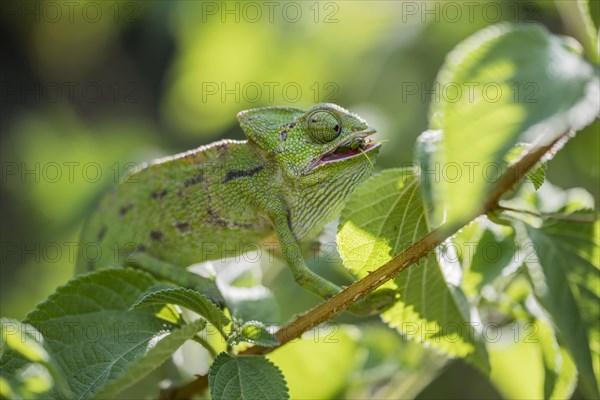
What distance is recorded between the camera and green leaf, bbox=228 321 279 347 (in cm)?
149

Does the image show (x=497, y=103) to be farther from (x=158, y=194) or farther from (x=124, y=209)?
(x=124, y=209)

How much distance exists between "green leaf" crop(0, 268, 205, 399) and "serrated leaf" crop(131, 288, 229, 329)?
5 centimetres

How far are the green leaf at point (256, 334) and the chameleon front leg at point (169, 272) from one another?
0.45m

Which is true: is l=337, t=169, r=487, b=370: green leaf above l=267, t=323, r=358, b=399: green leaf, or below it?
above

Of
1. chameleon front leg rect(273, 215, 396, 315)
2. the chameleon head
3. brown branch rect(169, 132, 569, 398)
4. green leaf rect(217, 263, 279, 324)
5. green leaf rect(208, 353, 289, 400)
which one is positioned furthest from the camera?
the chameleon head

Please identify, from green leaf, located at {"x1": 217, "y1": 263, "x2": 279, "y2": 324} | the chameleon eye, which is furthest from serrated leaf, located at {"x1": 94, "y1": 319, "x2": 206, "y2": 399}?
the chameleon eye

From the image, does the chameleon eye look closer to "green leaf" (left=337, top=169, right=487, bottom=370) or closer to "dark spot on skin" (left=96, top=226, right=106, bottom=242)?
"green leaf" (left=337, top=169, right=487, bottom=370)

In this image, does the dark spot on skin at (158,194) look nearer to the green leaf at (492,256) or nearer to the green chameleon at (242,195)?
the green chameleon at (242,195)

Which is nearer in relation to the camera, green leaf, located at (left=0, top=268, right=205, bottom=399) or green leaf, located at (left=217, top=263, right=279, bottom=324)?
green leaf, located at (left=0, top=268, right=205, bottom=399)

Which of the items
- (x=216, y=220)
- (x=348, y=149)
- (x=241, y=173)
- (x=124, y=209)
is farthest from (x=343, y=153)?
(x=124, y=209)

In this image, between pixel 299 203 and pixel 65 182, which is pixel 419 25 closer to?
pixel 299 203

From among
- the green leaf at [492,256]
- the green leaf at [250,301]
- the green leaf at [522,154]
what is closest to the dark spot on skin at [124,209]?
the green leaf at [250,301]

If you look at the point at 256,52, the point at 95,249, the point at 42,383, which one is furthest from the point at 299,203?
the point at 256,52

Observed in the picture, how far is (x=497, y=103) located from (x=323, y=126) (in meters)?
1.03
